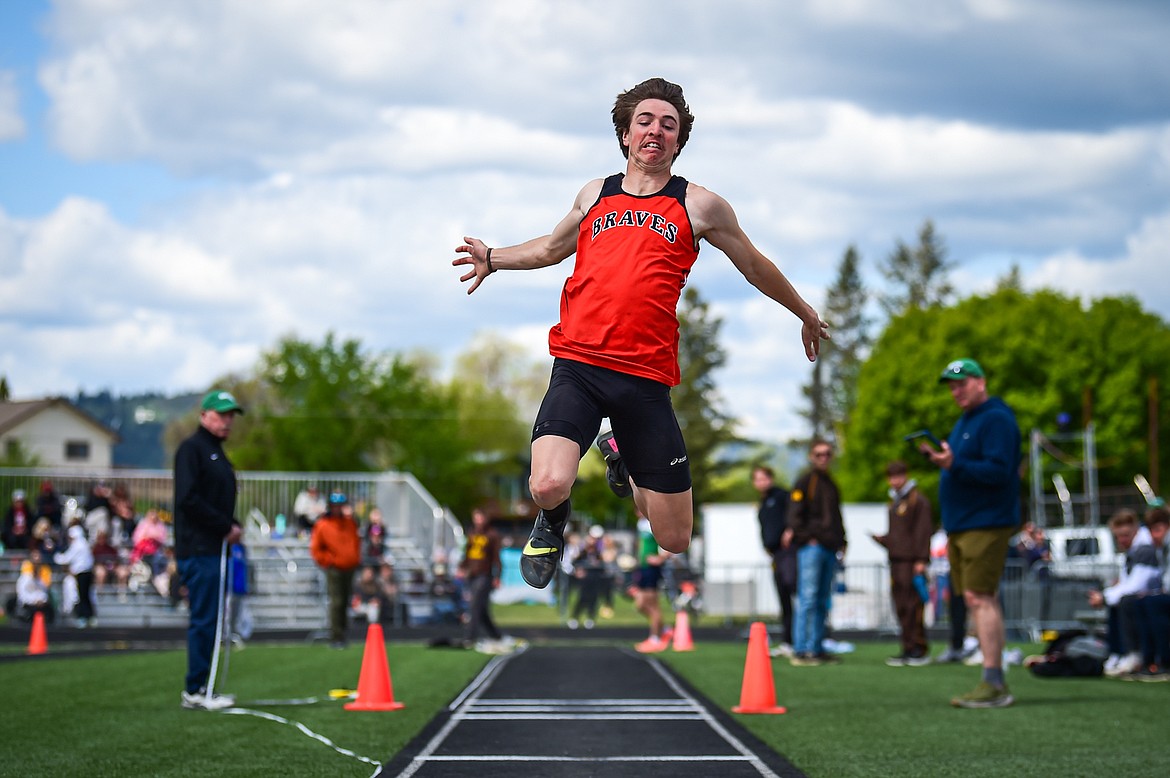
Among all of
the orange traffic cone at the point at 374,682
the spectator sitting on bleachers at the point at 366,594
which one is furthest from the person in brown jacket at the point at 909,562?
the spectator sitting on bleachers at the point at 366,594

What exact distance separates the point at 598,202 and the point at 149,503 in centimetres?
2999

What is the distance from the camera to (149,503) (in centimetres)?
3409

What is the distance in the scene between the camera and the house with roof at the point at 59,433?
80000 mm

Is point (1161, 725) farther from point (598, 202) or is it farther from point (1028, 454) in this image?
point (1028, 454)

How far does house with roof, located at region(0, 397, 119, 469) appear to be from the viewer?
262ft

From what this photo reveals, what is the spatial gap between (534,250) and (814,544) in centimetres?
857

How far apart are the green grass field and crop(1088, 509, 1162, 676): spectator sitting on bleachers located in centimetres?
71

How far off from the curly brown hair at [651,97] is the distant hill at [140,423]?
3845 inches

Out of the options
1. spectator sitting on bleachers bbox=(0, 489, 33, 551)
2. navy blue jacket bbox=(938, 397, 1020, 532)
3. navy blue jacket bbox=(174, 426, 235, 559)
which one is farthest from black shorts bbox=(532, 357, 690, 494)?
spectator sitting on bleachers bbox=(0, 489, 33, 551)

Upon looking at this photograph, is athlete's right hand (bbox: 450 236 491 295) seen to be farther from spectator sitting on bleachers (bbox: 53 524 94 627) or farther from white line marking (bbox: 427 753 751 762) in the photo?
spectator sitting on bleachers (bbox: 53 524 94 627)

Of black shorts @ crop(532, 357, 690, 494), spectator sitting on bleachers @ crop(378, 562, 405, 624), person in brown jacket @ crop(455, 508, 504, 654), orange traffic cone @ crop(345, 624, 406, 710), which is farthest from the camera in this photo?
spectator sitting on bleachers @ crop(378, 562, 405, 624)

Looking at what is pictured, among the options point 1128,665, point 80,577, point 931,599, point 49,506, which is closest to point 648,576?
point 1128,665

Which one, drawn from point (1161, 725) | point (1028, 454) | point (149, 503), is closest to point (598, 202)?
point (1161, 725)

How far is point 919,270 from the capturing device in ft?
277
